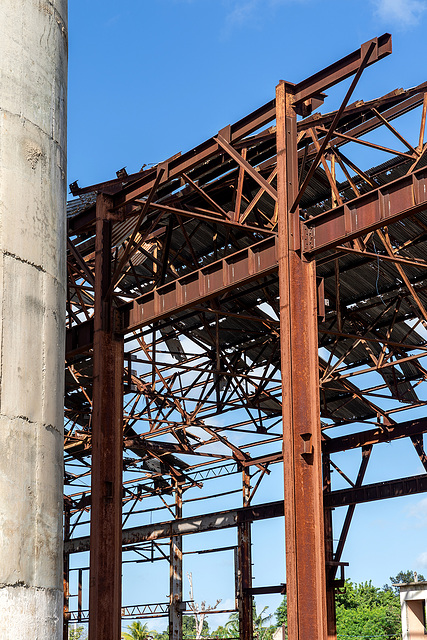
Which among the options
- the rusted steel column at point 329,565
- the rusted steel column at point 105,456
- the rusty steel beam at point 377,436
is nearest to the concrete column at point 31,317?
the rusted steel column at point 105,456

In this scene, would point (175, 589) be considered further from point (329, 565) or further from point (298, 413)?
point (298, 413)

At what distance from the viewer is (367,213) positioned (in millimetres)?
15133

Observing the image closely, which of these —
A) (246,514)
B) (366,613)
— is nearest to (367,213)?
(246,514)

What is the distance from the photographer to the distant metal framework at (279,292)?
14734 millimetres

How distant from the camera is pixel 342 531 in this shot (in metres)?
28.2

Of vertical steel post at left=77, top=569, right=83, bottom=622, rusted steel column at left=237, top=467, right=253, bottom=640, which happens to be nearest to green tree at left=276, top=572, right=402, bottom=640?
vertical steel post at left=77, top=569, right=83, bottom=622

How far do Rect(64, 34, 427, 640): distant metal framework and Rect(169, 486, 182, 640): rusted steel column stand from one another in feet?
11.8

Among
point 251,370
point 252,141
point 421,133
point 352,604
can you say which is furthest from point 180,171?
point 352,604

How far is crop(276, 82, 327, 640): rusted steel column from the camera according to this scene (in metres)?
13.8

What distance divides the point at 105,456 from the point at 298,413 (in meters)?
5.52

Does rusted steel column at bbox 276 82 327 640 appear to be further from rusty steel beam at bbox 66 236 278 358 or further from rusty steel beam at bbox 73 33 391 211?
rusty steel beam at bbox 66 236 278 358

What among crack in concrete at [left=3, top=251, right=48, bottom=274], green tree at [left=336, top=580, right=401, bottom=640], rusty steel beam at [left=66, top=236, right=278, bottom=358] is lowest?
green tree at [left=336, top=580, right=401, bottom=640]

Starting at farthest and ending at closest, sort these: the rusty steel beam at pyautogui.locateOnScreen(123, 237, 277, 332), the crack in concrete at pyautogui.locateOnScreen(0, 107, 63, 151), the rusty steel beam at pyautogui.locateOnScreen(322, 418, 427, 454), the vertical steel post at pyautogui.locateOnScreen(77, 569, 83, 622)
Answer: the vertical steel post at pyautogui.locateOnScreen(77, 569, 83, 622) < the rusty steel beam at pyautogui.locateOnScreen(322, 418, 427, 454) < the rusty steel beam at pyautogui.locateOnScreen(123, 237, 277, 332) < the crack in concrete at pyautogui.locateOnScreen(0, 107, 63, 151)

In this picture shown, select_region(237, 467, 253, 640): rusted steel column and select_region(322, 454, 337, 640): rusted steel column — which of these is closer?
select_region(322, 454, 337, 640): rusted steel column
